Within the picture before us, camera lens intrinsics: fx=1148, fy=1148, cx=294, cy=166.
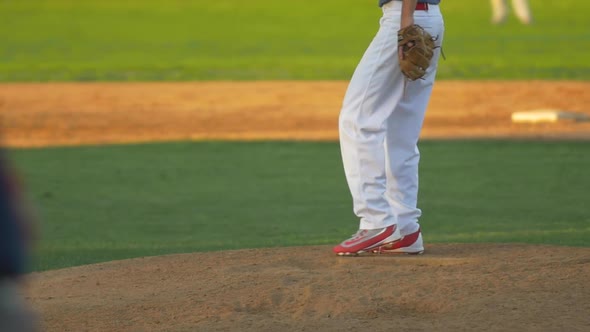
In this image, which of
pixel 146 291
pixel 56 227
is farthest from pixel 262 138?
pixel 146 291

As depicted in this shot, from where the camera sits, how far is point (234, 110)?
56.9 feet

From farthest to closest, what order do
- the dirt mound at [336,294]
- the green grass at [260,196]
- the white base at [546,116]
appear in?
the white base at [546,116], the green grass at [260,196], the dirt mound at [336,294]

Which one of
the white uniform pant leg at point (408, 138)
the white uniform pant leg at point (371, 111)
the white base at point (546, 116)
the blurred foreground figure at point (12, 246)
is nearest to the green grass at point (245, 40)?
the white base at point (546, 116)

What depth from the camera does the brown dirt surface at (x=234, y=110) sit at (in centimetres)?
1427

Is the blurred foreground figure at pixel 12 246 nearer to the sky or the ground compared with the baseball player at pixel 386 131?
nearer to the sky

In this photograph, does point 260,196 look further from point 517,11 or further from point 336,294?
point 517,11

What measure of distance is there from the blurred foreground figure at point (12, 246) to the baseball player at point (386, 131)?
10.8 ft

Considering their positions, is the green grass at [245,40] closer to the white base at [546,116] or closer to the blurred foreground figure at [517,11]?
the blurred foreground figure at [517,11]

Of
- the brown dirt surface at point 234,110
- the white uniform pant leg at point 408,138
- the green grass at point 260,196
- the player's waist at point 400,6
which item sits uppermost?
the player's waist at point 400,6

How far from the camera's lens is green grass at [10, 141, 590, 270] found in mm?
7398

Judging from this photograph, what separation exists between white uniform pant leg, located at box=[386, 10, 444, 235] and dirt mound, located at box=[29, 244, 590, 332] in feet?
0.89

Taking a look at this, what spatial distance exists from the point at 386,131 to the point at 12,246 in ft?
11.8

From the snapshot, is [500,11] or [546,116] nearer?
[546,116]

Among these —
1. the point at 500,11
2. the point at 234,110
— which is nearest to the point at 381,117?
the point at 234,110
